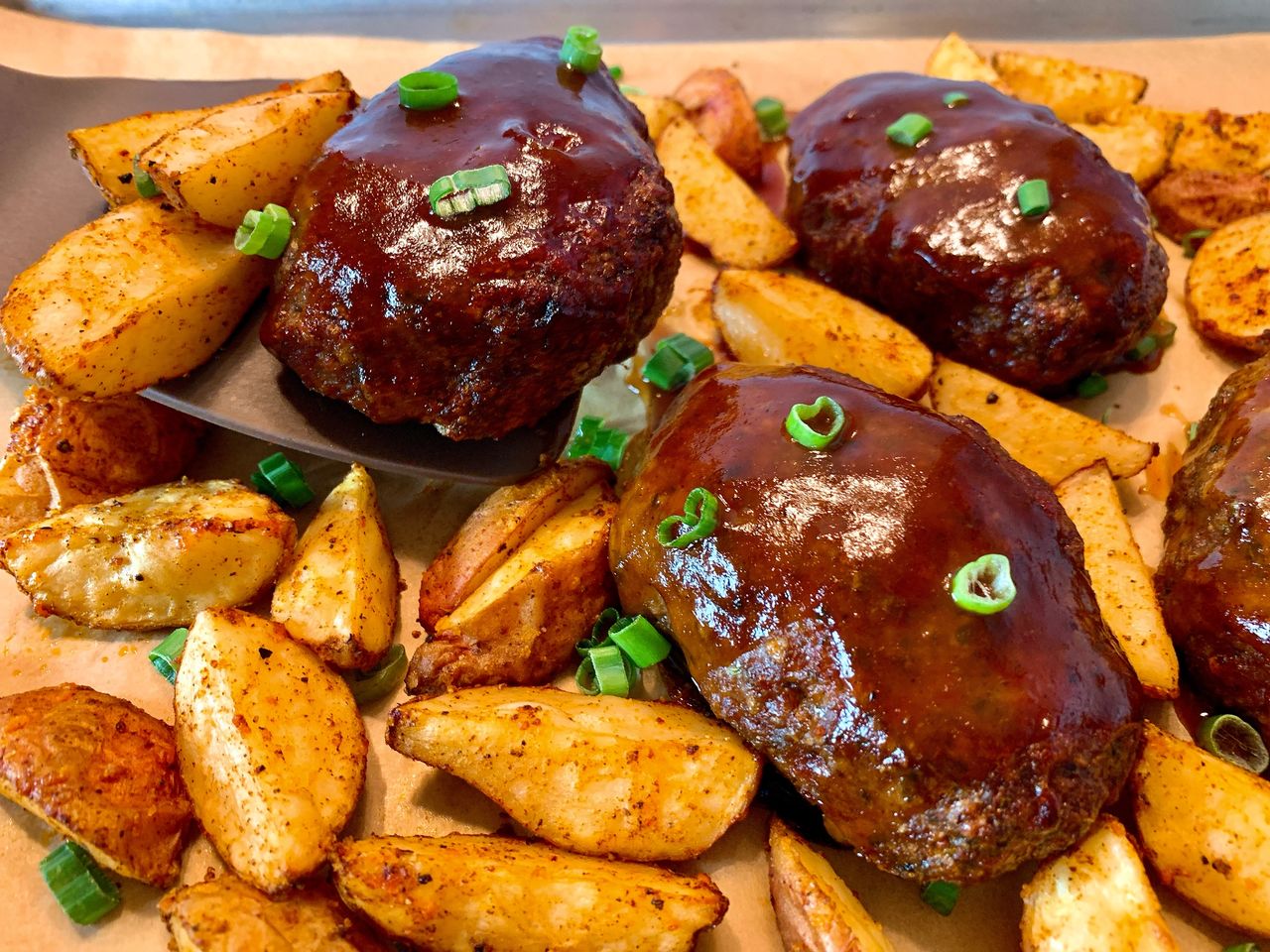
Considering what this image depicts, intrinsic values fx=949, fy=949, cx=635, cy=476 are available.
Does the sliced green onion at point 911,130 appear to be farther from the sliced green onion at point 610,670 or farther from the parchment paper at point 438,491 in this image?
the sliced green onion at point 610,670

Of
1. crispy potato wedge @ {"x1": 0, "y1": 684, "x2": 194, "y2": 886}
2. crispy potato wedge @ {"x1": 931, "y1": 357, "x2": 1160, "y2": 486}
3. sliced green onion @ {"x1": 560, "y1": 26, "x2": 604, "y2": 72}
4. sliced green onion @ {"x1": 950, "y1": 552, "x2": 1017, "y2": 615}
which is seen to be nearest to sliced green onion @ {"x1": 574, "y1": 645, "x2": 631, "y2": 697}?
sliced green onion @ {"x1": 950, "y1": 552, "x2": 1017, "y2": 615}

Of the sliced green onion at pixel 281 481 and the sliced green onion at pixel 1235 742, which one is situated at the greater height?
the sliced green onion at pixel 281 481

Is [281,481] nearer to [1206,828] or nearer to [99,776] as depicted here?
[99,776]

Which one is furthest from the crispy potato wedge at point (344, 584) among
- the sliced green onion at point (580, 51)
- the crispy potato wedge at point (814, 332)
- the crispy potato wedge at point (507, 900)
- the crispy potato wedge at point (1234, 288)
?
the crispy potato wedge at point (1234, 288)

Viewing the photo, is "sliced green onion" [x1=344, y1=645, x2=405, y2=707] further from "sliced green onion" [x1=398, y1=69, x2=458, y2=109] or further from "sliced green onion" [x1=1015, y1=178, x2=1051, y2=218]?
"sliced green onion" [x1=1015, y1=178, x2=1051, y2=218]

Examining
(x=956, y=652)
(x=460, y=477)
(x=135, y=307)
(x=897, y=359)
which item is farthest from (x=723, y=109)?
(x=956, y=652)

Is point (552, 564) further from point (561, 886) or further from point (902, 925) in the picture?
point (902, 925)
